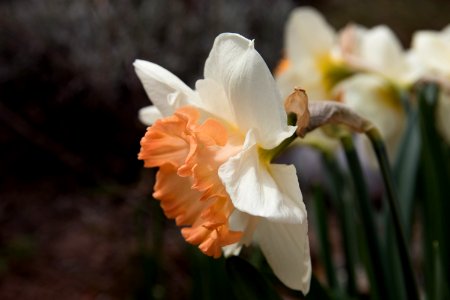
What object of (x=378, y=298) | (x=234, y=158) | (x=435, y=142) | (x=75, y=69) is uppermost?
(x=234, y=158)

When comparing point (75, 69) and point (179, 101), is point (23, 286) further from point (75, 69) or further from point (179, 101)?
point (179, 101)

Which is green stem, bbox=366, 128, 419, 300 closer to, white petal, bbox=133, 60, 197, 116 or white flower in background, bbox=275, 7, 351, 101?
white petal, bbox=133, 60, 197, 116

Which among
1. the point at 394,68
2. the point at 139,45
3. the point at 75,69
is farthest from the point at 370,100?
the point at 75,69

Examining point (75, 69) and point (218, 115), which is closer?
point (218, 115)

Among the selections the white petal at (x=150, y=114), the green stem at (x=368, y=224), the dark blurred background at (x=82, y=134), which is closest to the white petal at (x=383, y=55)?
the green stem at (x=368, y=224)

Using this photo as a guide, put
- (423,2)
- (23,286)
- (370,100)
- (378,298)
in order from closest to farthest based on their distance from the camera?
(378,298), (370,100), (23,286), (423,2)

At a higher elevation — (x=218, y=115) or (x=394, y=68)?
A: (x=218, y=115)
